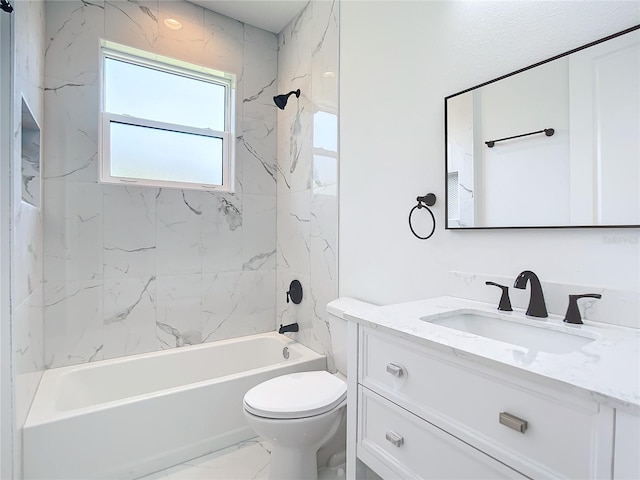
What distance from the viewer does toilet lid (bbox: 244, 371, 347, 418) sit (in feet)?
4.71

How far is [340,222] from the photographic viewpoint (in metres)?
2.14

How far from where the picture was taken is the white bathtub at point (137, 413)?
4.98 feet

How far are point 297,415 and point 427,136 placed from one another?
135 cm

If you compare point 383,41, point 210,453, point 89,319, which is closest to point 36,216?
point 89,319

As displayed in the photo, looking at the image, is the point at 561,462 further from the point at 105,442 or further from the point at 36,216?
the point at 36,216

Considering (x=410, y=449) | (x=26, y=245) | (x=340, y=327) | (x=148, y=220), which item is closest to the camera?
(x=410, y=449)

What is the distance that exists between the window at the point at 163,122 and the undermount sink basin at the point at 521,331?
198 centimetres

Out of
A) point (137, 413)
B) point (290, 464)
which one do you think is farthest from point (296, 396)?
point (137, 413)

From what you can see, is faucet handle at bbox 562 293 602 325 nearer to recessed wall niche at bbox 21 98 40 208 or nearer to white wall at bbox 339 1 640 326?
white wall at bbox 339 1 640 326

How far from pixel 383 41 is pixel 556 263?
1.39m

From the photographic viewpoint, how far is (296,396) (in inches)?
60.8

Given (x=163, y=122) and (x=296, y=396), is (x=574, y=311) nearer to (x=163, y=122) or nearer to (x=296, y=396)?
(x=296, y=396)

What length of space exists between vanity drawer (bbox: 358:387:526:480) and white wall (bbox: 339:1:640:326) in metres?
0.61

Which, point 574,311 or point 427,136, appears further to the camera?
point 427,136
